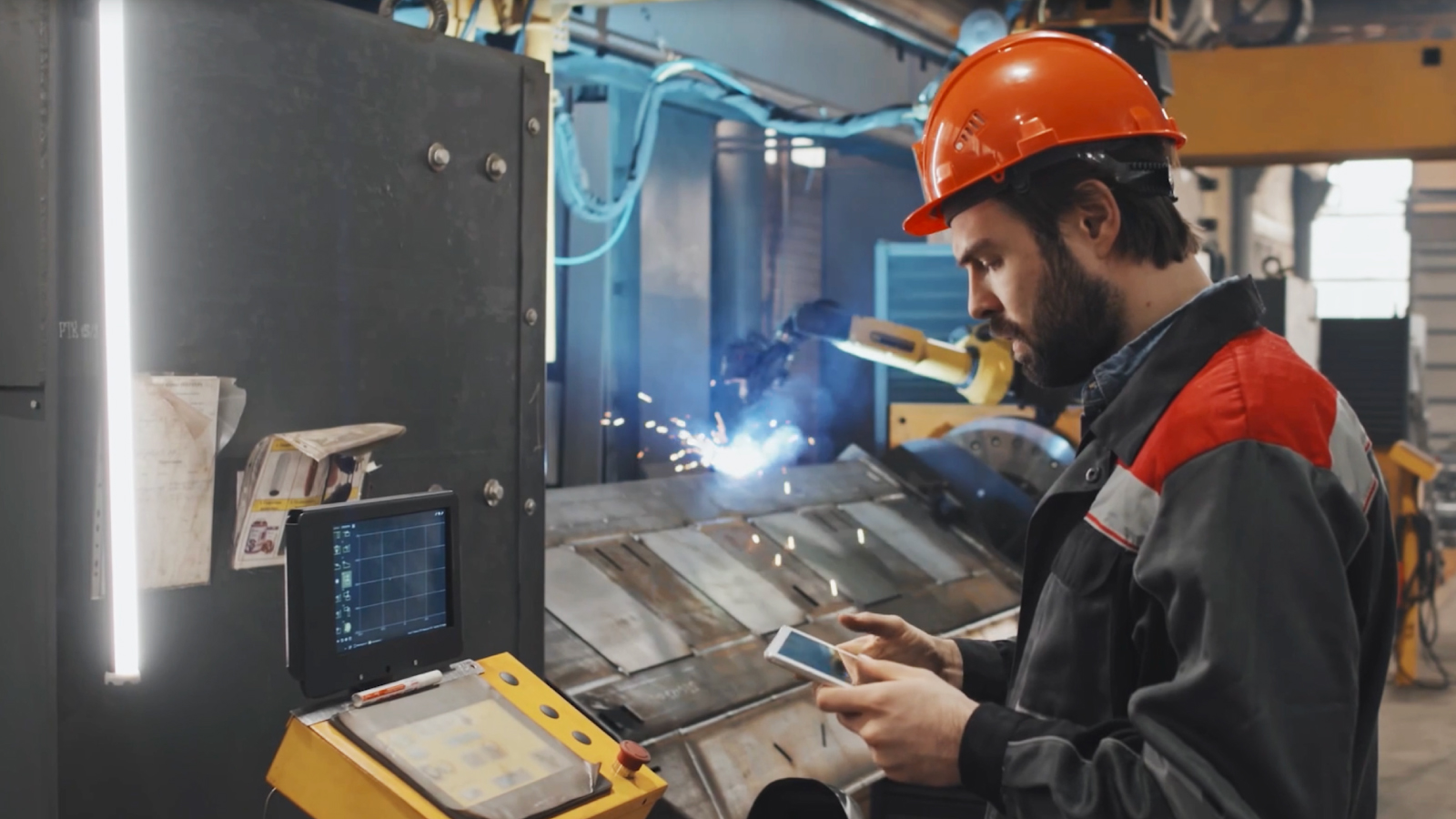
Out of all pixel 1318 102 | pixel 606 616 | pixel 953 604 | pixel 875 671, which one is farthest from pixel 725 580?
pixel 1318 102

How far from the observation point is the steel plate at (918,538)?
3.91m

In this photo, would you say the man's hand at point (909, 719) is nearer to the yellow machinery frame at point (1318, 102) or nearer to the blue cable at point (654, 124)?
the blue cable at point (654, 124)

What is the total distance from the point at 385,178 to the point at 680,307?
364 cm

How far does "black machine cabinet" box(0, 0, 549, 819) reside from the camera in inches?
62.2

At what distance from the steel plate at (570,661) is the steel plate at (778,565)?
0.78 meters

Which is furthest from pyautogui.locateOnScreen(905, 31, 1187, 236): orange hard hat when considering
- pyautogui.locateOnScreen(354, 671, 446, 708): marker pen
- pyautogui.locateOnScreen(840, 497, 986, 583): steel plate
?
pyautogui.locateOnScreen(840, 497, 986, 583): steel plate

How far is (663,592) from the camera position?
3.12 meters

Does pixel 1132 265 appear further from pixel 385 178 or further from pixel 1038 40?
pixel 385 178

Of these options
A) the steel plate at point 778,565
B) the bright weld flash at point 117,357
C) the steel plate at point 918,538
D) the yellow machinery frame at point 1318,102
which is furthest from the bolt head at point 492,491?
the yellow machinery frame at point 1318,102

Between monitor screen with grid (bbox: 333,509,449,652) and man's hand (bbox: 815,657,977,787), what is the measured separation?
549 millimetres

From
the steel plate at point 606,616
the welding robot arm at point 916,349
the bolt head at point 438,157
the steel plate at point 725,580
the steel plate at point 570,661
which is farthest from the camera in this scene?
the welding robot arm at point 916,349

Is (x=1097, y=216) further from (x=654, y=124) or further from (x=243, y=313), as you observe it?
(x=654, y=124)

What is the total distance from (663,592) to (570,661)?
470mm

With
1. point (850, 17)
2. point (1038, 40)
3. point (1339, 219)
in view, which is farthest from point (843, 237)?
point (1339, 219)
